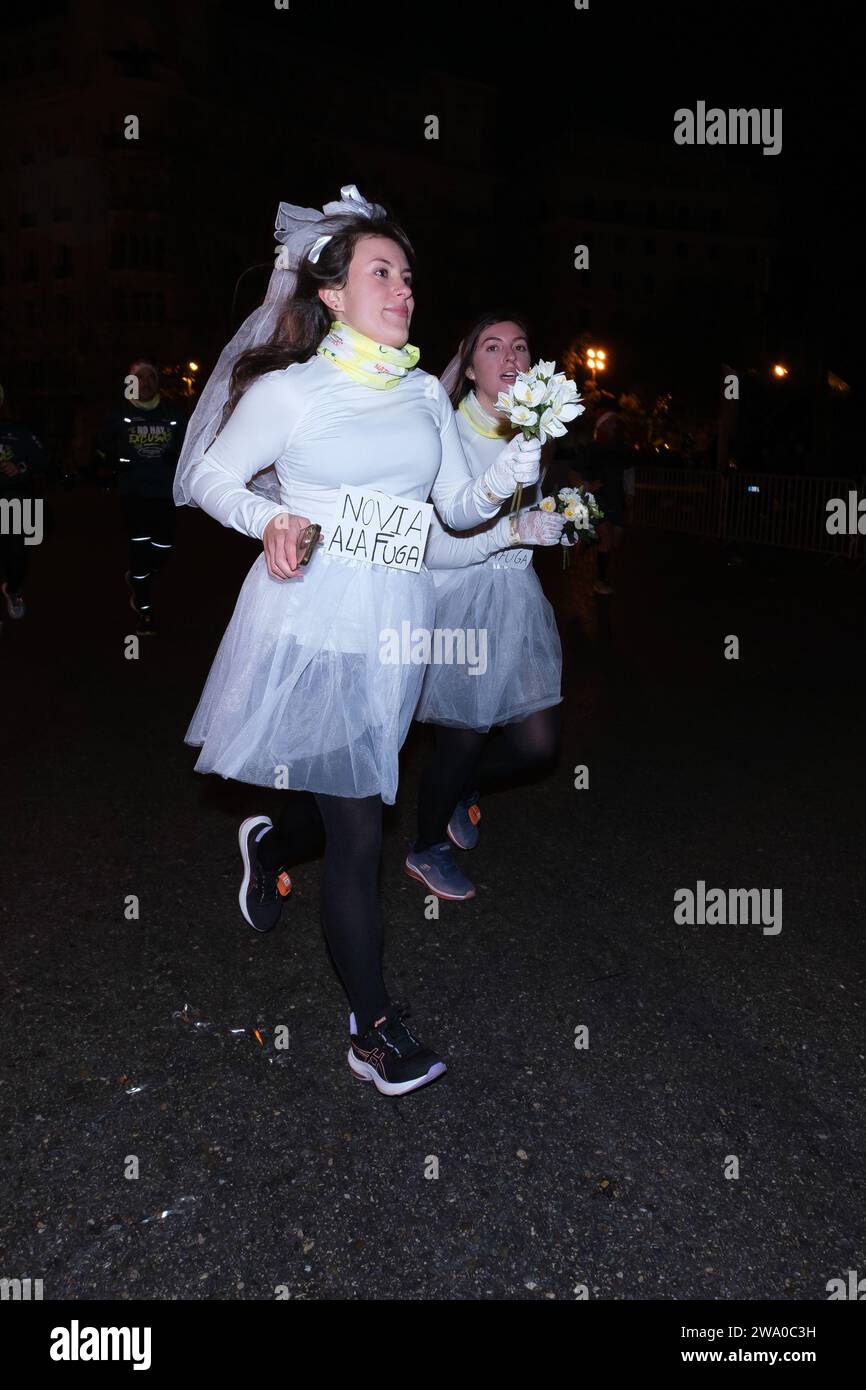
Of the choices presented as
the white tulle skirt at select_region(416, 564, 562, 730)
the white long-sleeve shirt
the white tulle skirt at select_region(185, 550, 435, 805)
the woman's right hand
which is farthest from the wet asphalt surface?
the white long-sleeve shirt

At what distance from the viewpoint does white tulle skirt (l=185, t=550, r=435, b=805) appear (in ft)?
10.6

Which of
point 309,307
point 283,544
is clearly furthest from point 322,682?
point 309,307

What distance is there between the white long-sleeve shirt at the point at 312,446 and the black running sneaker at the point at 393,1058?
1.39 meters

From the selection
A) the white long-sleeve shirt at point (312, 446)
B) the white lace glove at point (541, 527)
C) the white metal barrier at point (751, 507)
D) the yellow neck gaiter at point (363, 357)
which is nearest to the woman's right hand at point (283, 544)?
the white long-sleeve shirt at point (312, 446)

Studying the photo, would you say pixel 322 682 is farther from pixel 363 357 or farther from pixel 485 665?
pixel 485 665

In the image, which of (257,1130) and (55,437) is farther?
(55,437)

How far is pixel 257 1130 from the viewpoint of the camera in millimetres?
3086

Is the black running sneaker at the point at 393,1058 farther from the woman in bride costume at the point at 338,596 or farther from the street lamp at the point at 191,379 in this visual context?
the street lamp at the point at 191,379

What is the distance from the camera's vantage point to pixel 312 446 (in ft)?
10.5

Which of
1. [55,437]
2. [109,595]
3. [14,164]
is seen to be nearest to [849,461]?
[109,595]

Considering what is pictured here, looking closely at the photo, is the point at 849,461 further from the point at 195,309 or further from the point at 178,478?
the point at 195,309

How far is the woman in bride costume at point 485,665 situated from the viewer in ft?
14.9

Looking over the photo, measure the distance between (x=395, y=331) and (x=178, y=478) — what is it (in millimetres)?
861

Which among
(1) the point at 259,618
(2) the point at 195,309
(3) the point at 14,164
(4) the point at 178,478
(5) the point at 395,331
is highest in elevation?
(3) the point at 14,164
